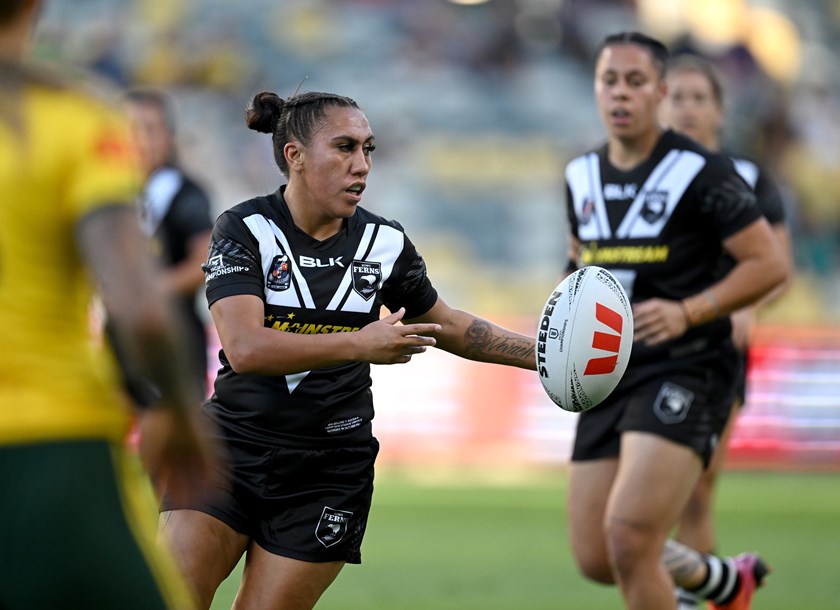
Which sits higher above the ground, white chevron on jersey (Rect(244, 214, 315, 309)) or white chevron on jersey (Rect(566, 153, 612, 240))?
white chevron on jersey (Rect(566, 153, 612, 240))

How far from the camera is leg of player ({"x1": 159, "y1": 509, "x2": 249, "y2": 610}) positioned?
467 cm

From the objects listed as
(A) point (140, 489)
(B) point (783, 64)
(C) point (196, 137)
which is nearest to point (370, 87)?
(C) point (196, 137)

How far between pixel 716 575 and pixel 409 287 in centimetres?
266

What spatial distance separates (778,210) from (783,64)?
643 inches

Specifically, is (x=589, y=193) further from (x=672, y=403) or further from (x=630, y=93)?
(x=672, y=403)

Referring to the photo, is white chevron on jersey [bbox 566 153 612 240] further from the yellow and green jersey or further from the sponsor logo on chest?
the yellow and green jersey

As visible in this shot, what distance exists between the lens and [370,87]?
23.2m

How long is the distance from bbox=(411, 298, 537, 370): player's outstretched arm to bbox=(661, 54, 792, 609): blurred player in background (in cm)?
288

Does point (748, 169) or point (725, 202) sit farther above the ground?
point (748, 169)

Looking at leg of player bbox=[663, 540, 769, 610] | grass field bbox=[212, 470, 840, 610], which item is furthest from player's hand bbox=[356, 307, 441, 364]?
grass field bbox=[212, 470, 840, 610]

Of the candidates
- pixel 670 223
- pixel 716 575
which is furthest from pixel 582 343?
pixel 716 575

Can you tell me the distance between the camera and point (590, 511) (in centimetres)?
Answer: 628

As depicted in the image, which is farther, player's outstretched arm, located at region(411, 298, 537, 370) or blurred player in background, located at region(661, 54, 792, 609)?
blurred player in background, located at region(661, 54, 792, 609)

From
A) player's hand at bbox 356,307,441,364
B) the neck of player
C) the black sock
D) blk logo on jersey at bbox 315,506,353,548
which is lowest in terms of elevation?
the black sock
